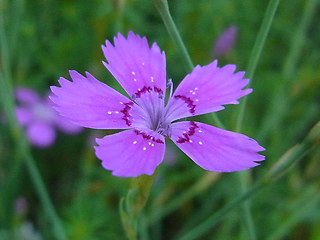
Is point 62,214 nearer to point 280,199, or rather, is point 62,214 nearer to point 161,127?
point 280,199

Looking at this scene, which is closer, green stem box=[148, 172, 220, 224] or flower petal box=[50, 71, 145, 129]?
flower petal box=[50, 71, 145, 129]

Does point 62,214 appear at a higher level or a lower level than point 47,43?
lower

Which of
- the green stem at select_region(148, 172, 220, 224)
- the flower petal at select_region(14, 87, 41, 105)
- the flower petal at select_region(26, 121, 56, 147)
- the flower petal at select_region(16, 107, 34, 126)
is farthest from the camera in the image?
the flower petal at select_region(16, 107, 34, 126)

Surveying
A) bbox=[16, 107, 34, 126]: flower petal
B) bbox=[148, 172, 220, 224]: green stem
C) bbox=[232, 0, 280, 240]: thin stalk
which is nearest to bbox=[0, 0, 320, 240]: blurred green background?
bbox=[148, 172, 220, 224]: green stem

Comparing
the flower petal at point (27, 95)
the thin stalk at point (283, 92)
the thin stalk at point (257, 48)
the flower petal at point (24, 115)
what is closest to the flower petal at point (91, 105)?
the thin stalk at point (257, 48)

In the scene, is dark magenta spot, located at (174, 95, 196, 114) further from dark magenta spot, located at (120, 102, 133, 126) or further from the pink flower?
the pink flower

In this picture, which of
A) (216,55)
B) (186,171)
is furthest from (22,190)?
(216,55)
